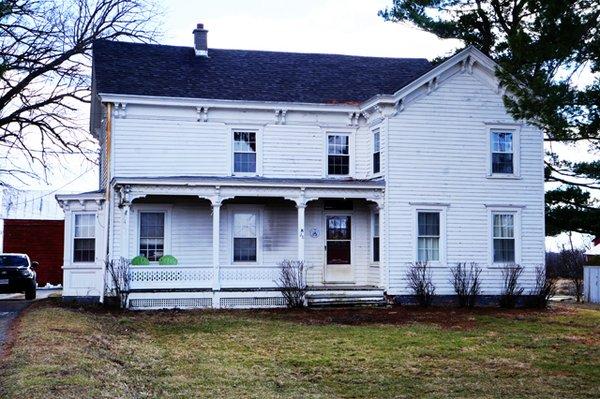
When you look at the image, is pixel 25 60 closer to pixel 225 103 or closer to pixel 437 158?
pixel 225 103

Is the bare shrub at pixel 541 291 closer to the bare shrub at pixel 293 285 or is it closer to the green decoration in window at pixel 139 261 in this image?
the bare shrub at pixel 293 285

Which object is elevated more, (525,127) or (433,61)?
(433,61)

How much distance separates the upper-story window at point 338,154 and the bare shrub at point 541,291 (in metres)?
6.87

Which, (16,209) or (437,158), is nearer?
(437,158)

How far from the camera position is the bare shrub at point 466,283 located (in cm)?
2394

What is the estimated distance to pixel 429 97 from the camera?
2436 cm

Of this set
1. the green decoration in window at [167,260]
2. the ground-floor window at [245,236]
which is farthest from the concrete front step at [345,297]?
the green decoration in window at [167,260]

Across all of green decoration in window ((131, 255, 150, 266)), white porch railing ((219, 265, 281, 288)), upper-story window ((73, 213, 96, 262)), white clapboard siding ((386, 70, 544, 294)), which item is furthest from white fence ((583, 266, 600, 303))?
upper-story window ((73, 213, 96, 262))

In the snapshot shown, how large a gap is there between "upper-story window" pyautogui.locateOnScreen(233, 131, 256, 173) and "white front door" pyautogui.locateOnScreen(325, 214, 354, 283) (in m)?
3.02

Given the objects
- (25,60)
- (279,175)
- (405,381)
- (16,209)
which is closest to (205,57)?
(279,175)

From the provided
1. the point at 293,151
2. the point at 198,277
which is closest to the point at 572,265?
the point at 293,151

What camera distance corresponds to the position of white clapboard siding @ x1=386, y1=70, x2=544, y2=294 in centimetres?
2392

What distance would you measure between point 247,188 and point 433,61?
1373 cm

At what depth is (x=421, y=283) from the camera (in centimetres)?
2361
